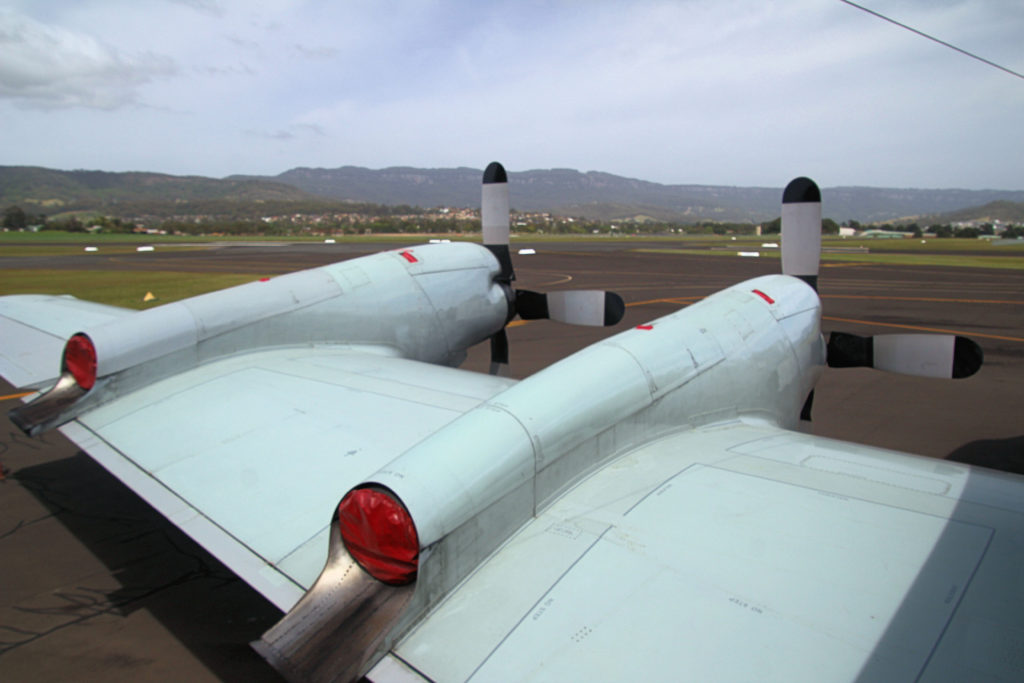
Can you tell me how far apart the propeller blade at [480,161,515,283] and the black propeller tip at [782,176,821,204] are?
301 centimetres

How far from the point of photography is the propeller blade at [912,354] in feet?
14.3

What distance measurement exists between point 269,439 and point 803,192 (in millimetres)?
4880

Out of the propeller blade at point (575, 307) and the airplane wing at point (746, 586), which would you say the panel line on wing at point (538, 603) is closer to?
the airplane wing at point (746, 586)

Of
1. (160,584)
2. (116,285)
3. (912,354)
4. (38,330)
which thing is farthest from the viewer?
(116,285)

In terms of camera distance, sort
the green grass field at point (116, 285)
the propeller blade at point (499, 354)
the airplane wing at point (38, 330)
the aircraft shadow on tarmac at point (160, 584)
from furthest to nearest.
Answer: the green grass field at point (116, 285) → the propeller blade at point (499, 354) → the airplane wing at point (38, 330) → the aircraft shadow on tarmac at point (160, 584)

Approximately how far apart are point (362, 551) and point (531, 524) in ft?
2.26

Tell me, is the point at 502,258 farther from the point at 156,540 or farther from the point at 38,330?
the point at 38,330

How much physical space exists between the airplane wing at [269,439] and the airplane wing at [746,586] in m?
0.85

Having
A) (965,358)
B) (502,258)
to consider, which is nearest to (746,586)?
(965,358)

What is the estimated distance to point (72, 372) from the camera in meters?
4.07

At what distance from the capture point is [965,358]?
4.36 m

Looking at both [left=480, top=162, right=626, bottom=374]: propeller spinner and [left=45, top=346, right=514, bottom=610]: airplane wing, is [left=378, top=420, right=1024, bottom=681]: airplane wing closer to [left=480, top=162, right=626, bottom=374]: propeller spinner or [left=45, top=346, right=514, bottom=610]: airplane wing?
[left=45, top=346, right=514, bottom=610]: airplane wing

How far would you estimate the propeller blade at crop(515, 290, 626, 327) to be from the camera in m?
5.89

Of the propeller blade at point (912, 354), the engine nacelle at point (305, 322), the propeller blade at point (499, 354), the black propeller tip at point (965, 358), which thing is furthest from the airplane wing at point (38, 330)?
the black propeller tip at point (965, 358)
